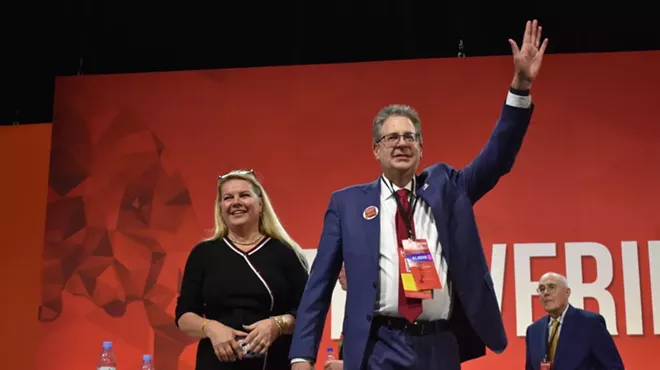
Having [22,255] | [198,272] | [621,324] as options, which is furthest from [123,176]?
[621,324]

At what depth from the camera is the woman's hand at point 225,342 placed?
2.46 metres

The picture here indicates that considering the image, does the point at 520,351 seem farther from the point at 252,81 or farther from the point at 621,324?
the point at 252,81

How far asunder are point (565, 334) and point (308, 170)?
6.67ft

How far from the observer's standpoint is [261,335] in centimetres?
248

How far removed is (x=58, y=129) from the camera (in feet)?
18.5

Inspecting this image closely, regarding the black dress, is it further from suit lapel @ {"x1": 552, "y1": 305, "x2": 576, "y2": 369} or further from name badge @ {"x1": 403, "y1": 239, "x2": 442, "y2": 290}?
suit lapel @ {"x1": 552, "y1": 305, "x2": 576, "y2": 369}

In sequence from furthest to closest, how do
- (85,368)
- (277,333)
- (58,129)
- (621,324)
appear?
(58,129) → (85,368) → (621,324) → (277,333)

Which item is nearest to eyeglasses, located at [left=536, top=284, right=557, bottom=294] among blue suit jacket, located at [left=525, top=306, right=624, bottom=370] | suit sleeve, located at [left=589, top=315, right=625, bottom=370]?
blue suit jacket, located at [left=525, top=306, right=624, bottom=370]

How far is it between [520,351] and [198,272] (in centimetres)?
299

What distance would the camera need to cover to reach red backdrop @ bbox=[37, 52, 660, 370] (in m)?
5.02

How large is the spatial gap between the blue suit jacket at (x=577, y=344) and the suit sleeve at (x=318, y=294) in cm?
287

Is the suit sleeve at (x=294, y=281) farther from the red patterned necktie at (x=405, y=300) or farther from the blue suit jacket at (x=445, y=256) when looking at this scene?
the red patterned necktie at (x=405, y=300)

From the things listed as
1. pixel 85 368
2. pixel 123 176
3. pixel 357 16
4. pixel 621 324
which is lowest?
pixel 85 368

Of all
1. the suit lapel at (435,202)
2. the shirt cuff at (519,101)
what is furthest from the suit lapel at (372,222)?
the shirt cuff at (519,101)
